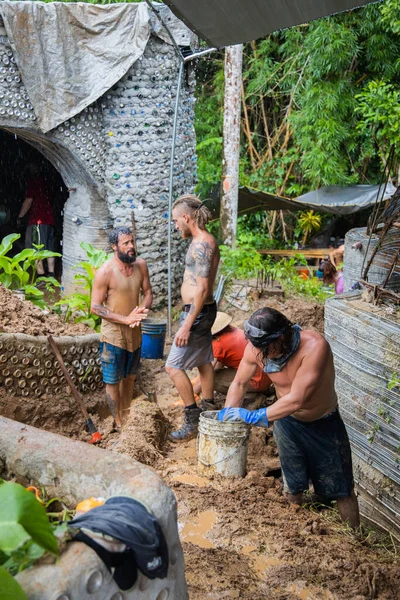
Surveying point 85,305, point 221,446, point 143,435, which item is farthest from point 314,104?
point 221,446

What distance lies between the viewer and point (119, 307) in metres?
6.54

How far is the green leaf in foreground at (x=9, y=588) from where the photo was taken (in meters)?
1.70

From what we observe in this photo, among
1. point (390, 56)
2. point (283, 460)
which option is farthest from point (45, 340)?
point (390, 56)

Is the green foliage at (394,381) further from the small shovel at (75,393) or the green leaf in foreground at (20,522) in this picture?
the green leaf in foreground at (20,522)

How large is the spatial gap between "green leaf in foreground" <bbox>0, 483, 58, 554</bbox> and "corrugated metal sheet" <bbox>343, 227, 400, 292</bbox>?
14.1ft

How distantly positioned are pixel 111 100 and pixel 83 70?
2.27 feet

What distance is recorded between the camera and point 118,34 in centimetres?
979

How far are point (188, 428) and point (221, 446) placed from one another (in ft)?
4.26

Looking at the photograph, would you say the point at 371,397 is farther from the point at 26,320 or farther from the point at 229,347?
the point at 26,320

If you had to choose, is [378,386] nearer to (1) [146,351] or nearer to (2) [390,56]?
(1) [146,351]

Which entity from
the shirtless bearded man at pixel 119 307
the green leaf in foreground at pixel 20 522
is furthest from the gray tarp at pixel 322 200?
the green leaf in foreground at pixel 20 522

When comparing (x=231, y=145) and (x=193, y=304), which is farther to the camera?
(x=231, y=145)

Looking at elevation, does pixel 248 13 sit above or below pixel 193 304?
above

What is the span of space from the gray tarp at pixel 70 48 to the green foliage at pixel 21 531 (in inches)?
327
